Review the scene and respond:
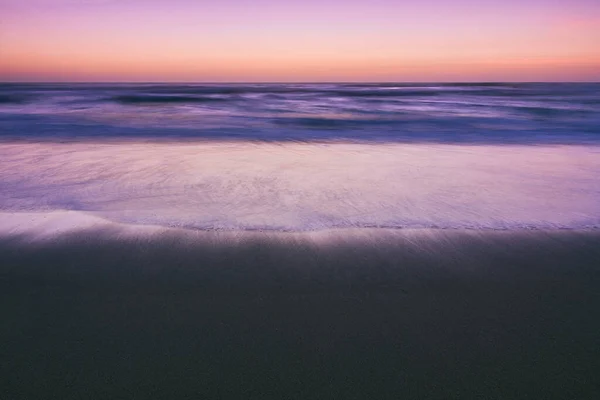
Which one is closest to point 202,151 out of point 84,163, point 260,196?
point 84,163

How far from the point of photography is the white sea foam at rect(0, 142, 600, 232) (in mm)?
3689

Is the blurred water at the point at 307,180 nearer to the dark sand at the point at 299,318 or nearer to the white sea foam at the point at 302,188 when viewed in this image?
the white sea foam at the point at 302,188

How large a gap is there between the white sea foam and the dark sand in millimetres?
565

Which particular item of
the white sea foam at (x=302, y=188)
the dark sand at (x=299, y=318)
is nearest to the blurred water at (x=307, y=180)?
the white sea foam at (x=302, y=188)

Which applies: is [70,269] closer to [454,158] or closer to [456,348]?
[456,348]

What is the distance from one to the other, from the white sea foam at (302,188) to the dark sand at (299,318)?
1.85 ft

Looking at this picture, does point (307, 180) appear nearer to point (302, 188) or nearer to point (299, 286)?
point (302, 188)

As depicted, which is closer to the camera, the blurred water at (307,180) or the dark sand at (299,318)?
the dark sand at (299,318)

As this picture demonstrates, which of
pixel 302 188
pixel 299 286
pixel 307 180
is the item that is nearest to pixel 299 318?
pixel 299 286

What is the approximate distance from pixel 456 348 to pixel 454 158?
237 inches

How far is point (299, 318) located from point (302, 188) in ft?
9.36

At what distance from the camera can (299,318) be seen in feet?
6.98

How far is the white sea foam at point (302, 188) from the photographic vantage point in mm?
3689

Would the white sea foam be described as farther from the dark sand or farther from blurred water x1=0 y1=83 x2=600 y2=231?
the dark sand
